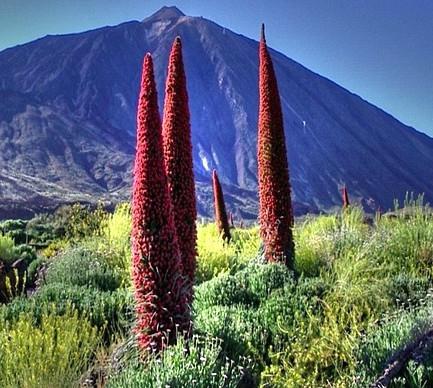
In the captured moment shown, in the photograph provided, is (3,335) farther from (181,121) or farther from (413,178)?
(413,178)

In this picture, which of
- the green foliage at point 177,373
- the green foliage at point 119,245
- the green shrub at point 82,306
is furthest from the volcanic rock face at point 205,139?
the green foliage at point 177,373

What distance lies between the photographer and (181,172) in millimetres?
6074

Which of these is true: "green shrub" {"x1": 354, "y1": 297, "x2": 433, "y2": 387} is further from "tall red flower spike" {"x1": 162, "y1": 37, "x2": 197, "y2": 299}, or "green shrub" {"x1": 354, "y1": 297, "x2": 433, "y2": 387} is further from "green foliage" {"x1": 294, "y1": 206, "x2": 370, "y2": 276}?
"green foliage" {"x1": 294, "y1": 206, "x2": 370, "y2": 276}

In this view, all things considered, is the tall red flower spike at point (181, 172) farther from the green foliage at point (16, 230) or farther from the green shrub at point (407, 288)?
the green foliage at point (16, 230)

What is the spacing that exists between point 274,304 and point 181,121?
2.02m

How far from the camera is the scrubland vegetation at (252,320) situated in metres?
4.61

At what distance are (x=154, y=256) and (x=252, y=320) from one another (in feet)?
5.84

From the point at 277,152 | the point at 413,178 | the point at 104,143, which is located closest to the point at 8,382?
the point at 277,152

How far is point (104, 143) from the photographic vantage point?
5620 inches

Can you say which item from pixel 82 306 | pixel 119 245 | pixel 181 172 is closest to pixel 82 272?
pixel 119 245

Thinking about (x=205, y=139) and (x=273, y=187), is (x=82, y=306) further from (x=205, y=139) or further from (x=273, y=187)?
(x=205, y=139)

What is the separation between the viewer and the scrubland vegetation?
4613 millimetres

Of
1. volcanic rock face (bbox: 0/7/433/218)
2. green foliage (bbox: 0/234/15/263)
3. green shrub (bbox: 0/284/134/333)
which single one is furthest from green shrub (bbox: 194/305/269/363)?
volcanic rock face (bbox: 0/7/433/218)

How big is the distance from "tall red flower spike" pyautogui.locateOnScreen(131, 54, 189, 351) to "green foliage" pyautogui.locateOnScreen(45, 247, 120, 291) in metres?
3.84
